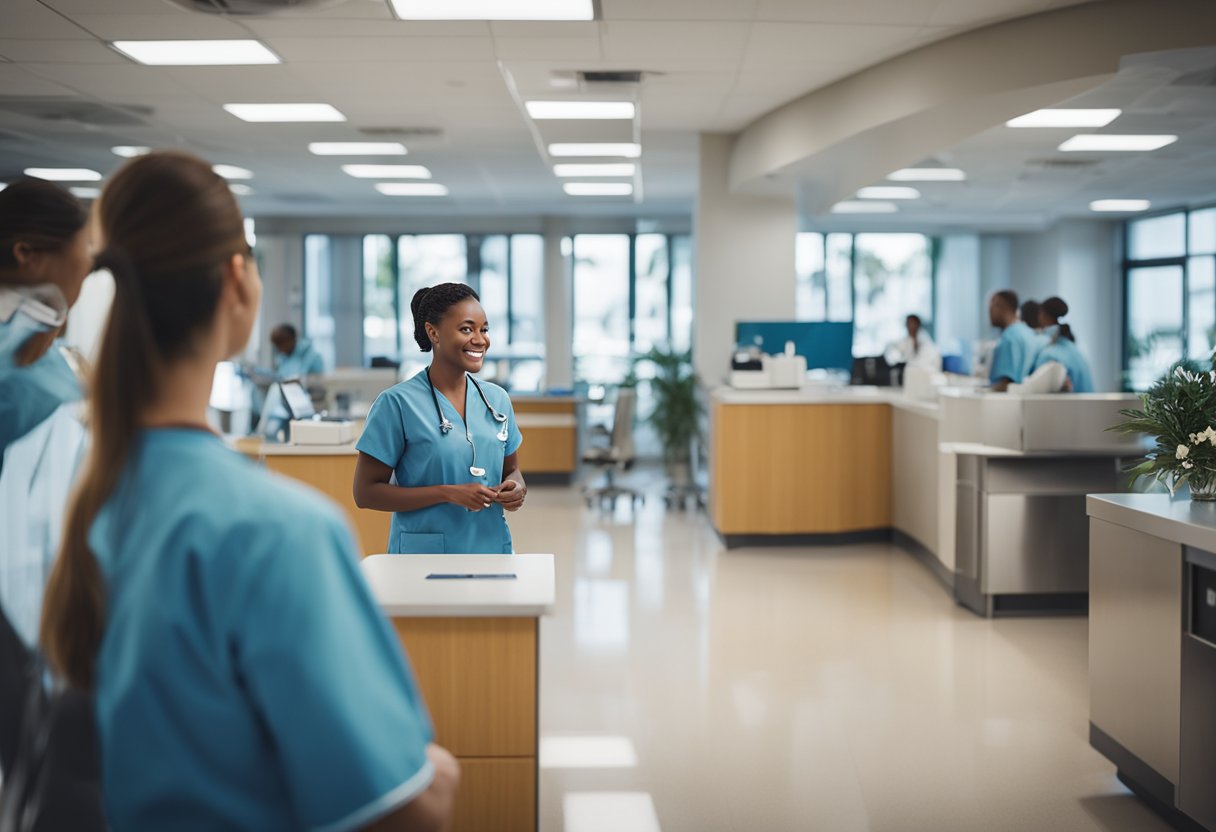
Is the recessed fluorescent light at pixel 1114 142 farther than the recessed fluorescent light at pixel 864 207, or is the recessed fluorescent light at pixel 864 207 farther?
the recessed fluorescent light at pixel 864 207

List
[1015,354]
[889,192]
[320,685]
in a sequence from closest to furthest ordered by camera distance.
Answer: [320,685]
[1015,354]
[889,192]

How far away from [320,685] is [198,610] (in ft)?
0.46

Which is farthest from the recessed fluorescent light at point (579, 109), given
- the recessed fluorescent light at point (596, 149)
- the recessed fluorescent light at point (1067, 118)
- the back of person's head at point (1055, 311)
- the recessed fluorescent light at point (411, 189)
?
the recessed fluorescent light at point (411, 189)

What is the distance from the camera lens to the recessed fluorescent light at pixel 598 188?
12.6 metres

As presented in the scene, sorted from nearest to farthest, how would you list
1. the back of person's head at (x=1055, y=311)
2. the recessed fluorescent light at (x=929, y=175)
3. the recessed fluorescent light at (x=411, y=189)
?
the back of person's head at (x=1055, y=311) → the recessed fluorescent light at (x=929, y=175) → the recessed fluorescent light at (x=411, y=189)

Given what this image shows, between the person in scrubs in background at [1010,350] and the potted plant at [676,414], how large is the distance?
140 inches

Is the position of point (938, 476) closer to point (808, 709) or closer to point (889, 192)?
point (808, 709)

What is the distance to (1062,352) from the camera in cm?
763

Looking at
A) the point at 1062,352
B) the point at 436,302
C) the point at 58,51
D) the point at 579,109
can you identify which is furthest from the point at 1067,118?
the point at 58,51

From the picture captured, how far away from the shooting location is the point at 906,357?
1140cm

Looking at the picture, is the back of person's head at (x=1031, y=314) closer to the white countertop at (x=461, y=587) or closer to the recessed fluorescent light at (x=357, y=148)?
the recessed fluorescent light at (x=357, y=148)

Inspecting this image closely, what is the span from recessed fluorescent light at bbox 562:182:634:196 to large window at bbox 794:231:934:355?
4.09 m

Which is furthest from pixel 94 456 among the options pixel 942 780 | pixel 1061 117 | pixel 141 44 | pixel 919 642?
A: pixel 1061 117

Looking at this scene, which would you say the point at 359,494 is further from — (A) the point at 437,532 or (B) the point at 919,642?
(B) the point at 919,642
